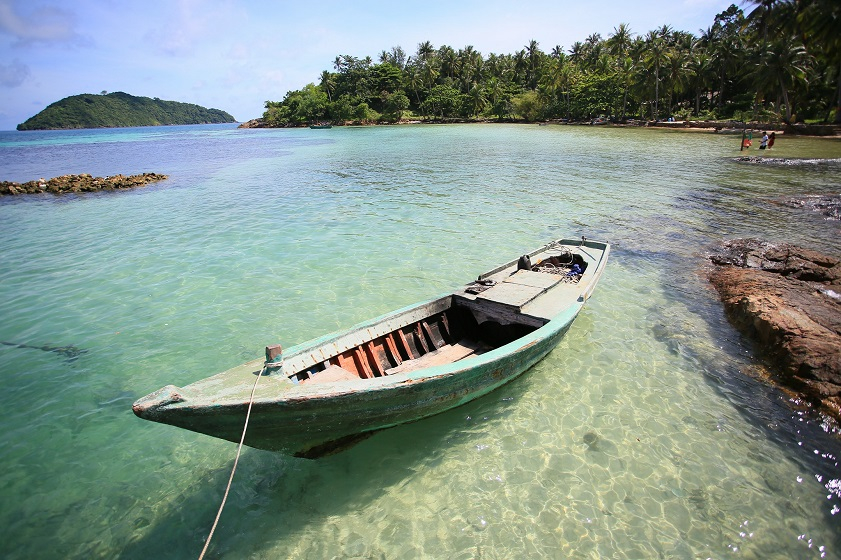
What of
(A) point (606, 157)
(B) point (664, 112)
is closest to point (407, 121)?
(B) point (664, 112)

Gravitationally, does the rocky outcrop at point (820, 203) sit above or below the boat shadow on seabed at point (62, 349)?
below

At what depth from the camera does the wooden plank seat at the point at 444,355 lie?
639cm

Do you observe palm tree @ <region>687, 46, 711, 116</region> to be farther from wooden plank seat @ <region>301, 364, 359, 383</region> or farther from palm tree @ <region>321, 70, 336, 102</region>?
palm tree @ <region>321, 70, 336, 102</region>

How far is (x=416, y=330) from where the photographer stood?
6.93 metres

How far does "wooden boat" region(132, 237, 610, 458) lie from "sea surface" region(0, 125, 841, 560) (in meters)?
0.82

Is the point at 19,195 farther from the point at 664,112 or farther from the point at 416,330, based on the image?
the point at 664,112

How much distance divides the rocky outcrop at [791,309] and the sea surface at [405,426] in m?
0.35

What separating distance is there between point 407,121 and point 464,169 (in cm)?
8073

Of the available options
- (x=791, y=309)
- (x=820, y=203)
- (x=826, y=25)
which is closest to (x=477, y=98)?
(x=826, y=25)

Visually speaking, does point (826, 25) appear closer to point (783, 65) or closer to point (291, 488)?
point (783, 65)

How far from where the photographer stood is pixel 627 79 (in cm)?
6400

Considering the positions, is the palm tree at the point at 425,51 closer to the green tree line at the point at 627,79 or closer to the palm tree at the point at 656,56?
the green tree line at the point at 627,79

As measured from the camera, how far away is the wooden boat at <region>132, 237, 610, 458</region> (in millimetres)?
4012

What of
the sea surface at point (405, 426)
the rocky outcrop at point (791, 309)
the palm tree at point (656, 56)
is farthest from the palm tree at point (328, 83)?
the rocky outcrop at point (791, 309)
